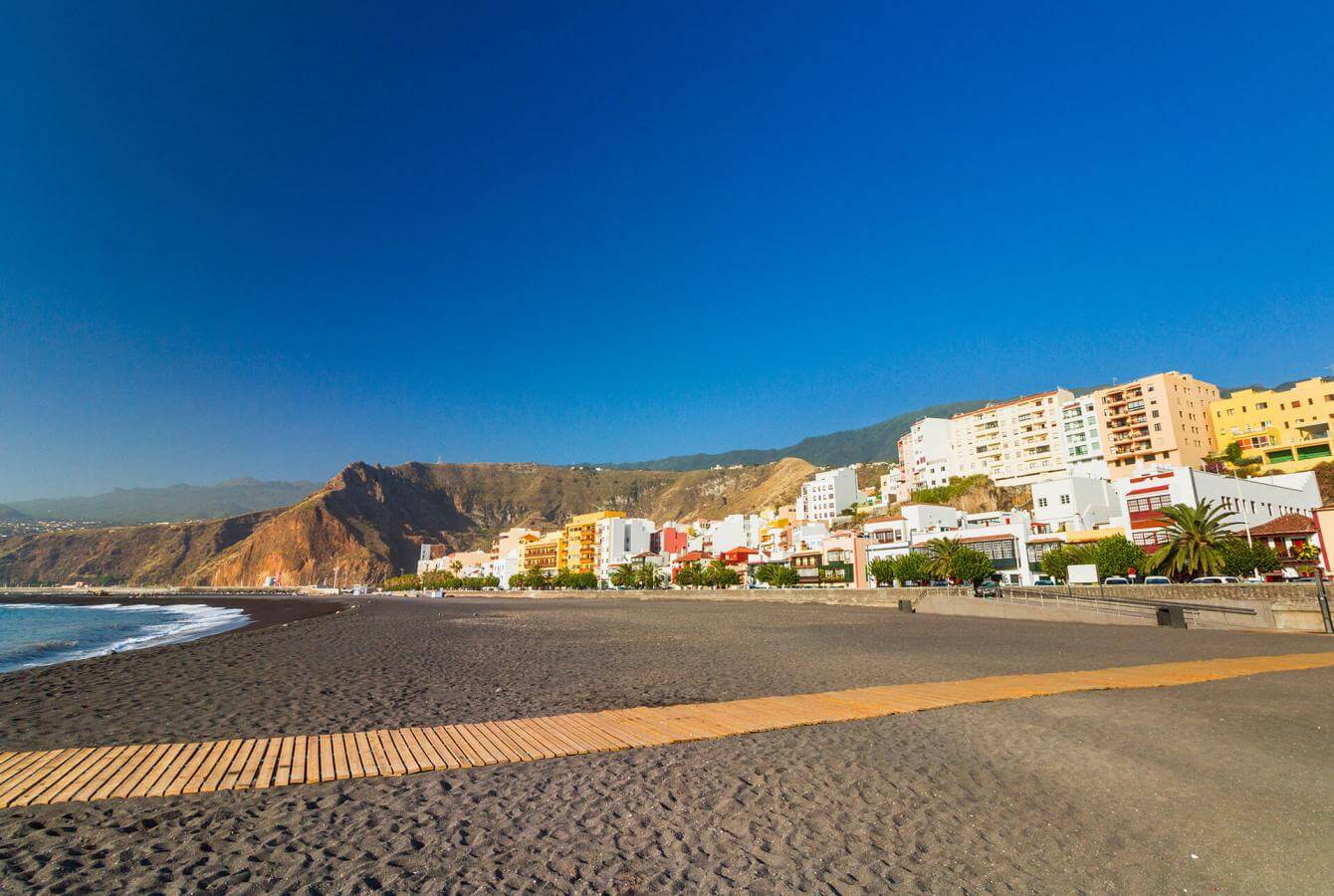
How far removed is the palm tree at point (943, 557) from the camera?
50359mm

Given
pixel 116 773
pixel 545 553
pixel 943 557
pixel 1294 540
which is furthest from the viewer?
pixel 545 553

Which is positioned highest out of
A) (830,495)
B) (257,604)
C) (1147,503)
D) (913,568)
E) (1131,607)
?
(830,495)

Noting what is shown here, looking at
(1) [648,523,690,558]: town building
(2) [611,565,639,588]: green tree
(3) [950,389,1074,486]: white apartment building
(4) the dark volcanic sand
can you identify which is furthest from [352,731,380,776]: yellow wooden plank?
(1) [648,523,690,558]: town building

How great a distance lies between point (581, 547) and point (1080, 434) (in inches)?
3351

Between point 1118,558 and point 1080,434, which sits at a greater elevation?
point 1080,434

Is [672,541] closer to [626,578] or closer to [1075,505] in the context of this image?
[626,578]

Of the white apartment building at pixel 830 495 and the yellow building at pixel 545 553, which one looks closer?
the white apartment building at pixel 830 495

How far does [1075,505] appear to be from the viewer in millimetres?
57500

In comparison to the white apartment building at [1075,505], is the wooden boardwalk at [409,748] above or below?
below

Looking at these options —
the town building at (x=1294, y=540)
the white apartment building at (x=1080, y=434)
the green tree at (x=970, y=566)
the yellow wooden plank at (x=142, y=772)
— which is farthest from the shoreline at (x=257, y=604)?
the white apartment building at (x=1080, y=434)

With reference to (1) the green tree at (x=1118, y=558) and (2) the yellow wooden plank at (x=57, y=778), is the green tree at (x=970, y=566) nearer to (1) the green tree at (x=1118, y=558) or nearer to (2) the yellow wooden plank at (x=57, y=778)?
(1) the green tree at (x=1118, y=558)

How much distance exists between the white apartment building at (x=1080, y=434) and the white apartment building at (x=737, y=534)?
4575cm

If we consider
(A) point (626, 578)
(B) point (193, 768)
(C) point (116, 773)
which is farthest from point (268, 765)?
(A) point (626, 578)

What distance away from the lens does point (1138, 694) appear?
348 inches
